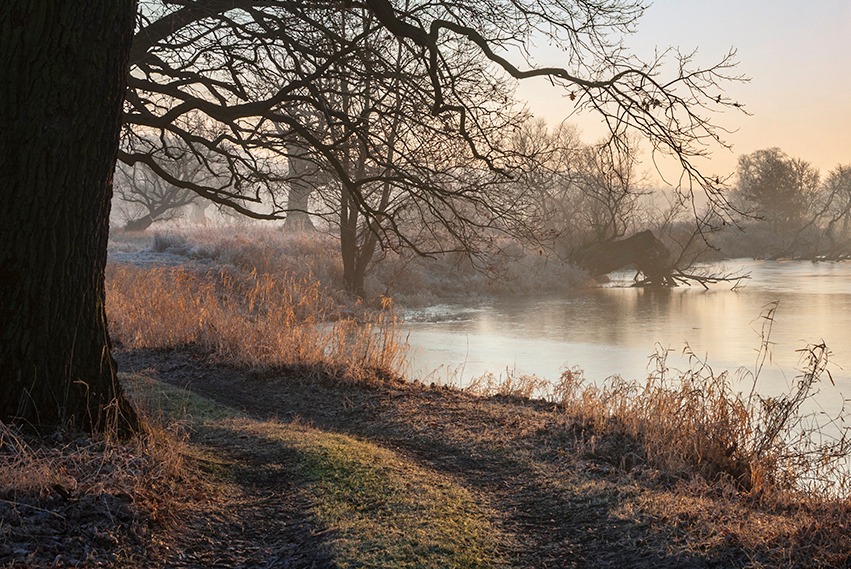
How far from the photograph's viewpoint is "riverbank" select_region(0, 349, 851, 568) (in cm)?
312

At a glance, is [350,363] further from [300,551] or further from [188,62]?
[300,551]

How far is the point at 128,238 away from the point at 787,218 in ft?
138

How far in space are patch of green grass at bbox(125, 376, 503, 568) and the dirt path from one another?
0.13m

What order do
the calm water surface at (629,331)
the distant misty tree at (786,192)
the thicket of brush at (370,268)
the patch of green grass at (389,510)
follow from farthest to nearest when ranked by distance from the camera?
the distant misty tree at (786,192), the thicket of brush at (370,268), the calm water surface at (629,331), the patch of green grass at (389,510)

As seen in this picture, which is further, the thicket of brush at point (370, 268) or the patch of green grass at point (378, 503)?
the thicket of brush at point (370, 268)

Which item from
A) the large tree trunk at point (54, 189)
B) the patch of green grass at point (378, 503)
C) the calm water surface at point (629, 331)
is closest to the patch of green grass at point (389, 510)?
the patch of green grass at point (378, 503)

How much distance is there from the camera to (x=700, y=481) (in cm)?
466

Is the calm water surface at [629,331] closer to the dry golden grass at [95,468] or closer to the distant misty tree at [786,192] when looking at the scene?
the dry golden grass at [95,468]

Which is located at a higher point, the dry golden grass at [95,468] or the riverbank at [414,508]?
the dry golden grass at [95,468]

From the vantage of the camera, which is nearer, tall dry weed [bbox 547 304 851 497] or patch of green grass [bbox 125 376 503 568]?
patch of green grass [bbox 125 376 503 568]

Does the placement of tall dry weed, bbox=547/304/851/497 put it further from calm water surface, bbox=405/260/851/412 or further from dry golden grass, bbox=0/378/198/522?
dry golden grass, bbox=0/378/198/522

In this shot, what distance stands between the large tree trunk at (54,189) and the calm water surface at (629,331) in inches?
211

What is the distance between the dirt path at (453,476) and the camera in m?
3.35

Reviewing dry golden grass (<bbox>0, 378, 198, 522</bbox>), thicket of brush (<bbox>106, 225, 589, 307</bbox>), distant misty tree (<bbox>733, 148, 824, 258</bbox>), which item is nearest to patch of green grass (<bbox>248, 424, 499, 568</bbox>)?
dry golden grass (<bbox>0, 378, 198, 522</bbox>)
